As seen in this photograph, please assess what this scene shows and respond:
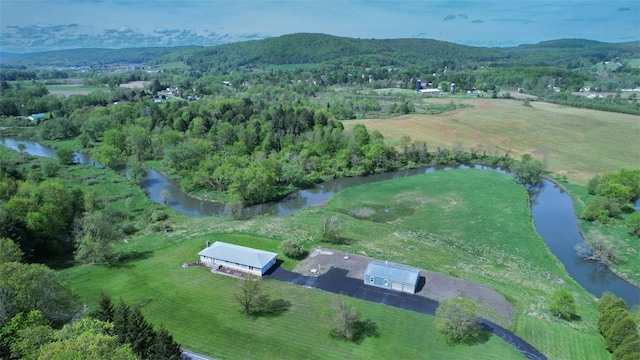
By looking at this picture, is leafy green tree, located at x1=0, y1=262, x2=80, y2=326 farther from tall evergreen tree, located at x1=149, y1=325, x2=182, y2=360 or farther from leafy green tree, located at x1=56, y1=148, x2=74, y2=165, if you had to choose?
leafy green tree, located at x1=56, y1=148, x2=74, y2=165

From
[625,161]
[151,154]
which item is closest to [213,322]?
[151,154]

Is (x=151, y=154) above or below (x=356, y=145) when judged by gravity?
below

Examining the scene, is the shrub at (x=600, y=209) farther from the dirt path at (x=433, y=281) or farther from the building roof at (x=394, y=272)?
the building roof at (x=394, y=272)

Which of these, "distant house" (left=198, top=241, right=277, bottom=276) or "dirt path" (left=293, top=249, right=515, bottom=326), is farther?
"distant house" (left=198, top=241, right=277, bottom=276)

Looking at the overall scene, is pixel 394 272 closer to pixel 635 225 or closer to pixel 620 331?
pixel 620 331

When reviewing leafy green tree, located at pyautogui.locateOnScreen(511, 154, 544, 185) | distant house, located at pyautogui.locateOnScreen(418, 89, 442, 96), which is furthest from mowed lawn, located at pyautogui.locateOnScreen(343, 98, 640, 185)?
distant house, located at pyautogui.locateOnScreen(418, 89, 442, 96)

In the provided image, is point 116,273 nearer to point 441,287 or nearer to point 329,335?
point 329,335
